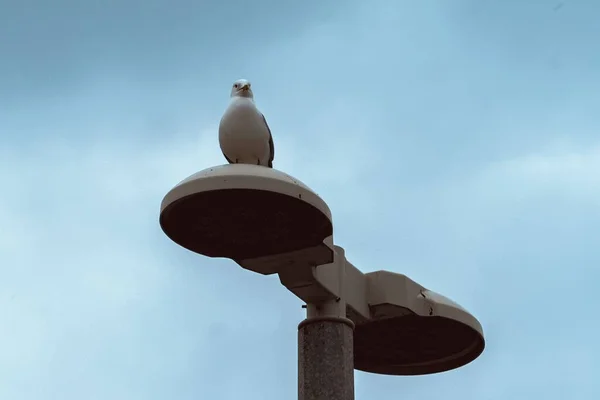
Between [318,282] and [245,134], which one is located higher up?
[245,134]

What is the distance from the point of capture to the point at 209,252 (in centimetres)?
1075

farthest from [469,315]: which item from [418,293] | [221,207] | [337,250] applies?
[221,207]

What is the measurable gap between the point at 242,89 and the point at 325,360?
2.87 meters

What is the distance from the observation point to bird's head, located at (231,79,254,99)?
422 inches

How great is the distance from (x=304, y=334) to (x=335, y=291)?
0.55 meters

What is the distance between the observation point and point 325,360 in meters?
11.1

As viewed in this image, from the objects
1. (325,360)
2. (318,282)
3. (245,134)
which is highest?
(245,134)

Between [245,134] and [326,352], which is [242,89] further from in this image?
[326,352]

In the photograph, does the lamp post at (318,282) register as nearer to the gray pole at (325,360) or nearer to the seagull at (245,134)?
the gray pole at (325,360)

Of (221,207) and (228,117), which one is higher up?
(228,117)

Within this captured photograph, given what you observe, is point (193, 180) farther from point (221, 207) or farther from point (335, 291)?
point (335, 291)

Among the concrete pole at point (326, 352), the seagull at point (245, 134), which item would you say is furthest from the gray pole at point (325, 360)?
the seagull at point (245, 134)

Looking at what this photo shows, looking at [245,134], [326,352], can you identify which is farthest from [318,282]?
[245,134]

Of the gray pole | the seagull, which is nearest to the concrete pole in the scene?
the gray pole
